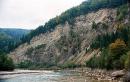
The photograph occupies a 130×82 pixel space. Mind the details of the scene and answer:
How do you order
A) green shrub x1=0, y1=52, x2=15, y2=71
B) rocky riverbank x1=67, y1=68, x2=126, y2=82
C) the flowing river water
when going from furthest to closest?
green shrub x1=0, y1=52, x2=15, y2=71 < the flowing river water < rocky riverbank x1=67, y1=68, x2=126, y2=82

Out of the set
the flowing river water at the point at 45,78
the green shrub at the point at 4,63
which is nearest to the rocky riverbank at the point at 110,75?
the flowing river water at the point at 45,78

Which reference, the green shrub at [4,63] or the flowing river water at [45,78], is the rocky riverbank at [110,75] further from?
the green shrub at [4,63]

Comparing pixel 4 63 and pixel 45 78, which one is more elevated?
pixel 4 63

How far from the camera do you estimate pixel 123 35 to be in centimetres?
10969

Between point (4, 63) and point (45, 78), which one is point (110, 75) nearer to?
point (45, 78)

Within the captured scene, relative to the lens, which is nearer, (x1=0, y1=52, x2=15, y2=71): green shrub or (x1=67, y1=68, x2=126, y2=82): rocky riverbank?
(x1=67, y1=68, x2=126, y2=82): rocky riverbank

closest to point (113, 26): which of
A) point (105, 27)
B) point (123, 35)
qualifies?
point (105, 27)

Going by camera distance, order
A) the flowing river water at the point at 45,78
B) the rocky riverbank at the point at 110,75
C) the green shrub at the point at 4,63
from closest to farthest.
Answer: the rocky riverbank at the point at 110,75 → the flowing river water at the point at 45,78 → the green shrub at the point at 4,63

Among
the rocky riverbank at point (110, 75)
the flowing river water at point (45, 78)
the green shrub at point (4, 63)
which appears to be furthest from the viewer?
the green shrub at point (4, 63)

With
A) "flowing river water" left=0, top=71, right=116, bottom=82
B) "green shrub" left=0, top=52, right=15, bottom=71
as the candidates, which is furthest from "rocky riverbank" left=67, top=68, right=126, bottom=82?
"green shrub" left=0, top=52, right=15, bottom=71

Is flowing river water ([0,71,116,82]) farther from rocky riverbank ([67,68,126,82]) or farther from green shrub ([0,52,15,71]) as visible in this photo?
green shrub ([0,52,15,71])

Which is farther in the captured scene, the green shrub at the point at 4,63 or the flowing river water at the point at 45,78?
the green shrub at the point at 4,63

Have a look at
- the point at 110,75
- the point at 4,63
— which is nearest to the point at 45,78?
the point at 110,75

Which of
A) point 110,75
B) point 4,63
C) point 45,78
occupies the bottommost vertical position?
point 45,78
